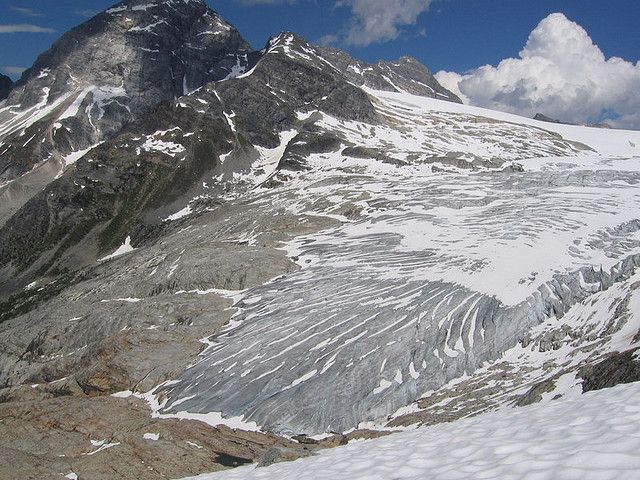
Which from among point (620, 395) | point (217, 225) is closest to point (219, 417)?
point (620, 395)

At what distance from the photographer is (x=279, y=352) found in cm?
4819

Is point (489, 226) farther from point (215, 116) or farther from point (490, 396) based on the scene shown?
point (215, 116)

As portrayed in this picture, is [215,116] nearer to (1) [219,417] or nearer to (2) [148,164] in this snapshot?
(2) [148,164]

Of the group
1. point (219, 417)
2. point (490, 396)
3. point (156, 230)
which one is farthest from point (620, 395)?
point (156, 230)

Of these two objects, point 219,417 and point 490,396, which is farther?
point 219,417

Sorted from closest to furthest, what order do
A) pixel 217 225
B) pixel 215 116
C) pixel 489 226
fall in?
pixel 489 226, pixel 217 225, pixel 215 116

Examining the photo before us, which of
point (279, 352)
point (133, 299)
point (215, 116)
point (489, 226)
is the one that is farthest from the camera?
point (215, 116)

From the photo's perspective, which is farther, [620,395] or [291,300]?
[291,300]

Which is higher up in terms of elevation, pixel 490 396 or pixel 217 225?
pixel 217 225

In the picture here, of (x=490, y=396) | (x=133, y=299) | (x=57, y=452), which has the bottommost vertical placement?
(x=490, y=396)

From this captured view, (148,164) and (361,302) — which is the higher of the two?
(148,164)

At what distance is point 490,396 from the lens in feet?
106

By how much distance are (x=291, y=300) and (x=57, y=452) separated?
2694 centimetres

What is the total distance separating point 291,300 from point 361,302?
28.5 ft
